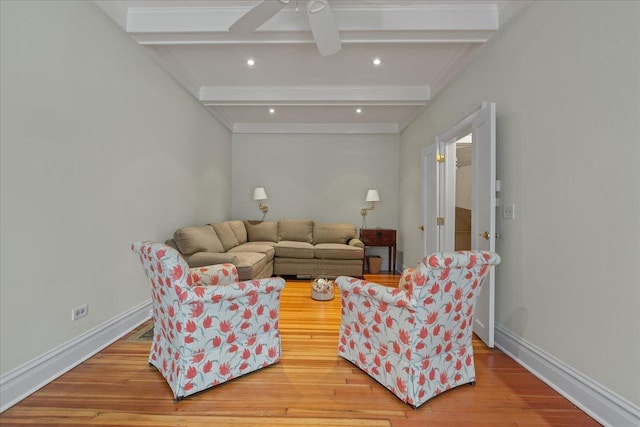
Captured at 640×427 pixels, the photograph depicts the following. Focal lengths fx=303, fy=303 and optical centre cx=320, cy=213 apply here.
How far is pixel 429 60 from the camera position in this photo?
3.24m

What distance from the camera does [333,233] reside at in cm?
533

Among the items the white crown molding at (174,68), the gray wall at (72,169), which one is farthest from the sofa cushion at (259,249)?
the white crown molding at (174,68)

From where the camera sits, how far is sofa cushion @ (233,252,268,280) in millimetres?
3441

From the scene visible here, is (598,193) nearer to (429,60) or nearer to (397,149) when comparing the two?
(429,60)

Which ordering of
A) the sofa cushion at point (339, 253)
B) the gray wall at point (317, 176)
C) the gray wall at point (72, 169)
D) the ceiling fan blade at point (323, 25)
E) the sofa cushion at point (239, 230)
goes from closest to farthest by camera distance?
1. the gray wall at point (72, 169)
2. the ceiling fan blade at point (323, 25)
3. the sofa cushion at point (339, 253)
4. the sofa cushion at point (239, 230)
5. the gray wall at point (317, 176)

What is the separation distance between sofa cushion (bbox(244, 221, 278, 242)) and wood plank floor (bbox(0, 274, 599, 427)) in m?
3.19

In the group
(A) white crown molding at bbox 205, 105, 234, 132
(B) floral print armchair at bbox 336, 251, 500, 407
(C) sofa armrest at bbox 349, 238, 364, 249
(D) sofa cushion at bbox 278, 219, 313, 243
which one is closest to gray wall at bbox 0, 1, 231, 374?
(A) white crown molding at bbox 205, 105, 234, 132

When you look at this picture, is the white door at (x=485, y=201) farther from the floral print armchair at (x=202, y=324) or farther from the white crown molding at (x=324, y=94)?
the floral print armchair at (x=202, y=324)

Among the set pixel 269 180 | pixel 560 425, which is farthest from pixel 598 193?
pixel 269 180

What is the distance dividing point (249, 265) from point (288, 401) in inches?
74.1

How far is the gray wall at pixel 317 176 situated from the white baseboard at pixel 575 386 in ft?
11.8

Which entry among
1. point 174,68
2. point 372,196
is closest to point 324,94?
point 174,68

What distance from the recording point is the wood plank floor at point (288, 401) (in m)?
1.62

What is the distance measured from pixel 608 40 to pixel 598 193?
32.1 inches
